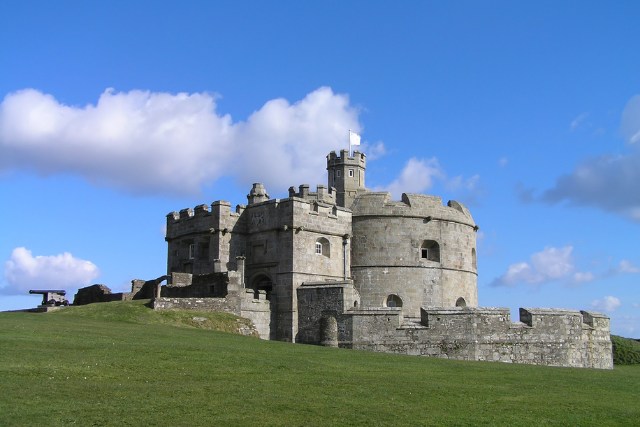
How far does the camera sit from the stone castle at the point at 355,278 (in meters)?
37.5

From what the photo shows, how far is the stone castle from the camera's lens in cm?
3753

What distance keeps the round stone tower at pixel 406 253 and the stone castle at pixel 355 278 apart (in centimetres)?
7

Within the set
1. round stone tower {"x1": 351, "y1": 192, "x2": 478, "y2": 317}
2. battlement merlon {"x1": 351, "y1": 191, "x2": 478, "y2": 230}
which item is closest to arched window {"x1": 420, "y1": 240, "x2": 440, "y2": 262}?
round stone tower {"x1": 351, "y1": 192, "x2": 478, "y2": 317}

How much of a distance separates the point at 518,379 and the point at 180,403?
12.4 meters

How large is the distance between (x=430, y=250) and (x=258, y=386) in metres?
31.9

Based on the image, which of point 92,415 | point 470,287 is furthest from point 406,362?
point 470,287

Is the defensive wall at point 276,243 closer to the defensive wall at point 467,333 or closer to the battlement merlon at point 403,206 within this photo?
the battlement merlon at point 403,206

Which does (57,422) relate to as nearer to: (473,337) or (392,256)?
(473,337)

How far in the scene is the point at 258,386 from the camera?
1977 centimetres

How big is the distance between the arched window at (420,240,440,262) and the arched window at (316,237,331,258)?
662cm

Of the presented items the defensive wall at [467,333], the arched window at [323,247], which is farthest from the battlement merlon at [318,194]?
the defensive wall at [467,333]

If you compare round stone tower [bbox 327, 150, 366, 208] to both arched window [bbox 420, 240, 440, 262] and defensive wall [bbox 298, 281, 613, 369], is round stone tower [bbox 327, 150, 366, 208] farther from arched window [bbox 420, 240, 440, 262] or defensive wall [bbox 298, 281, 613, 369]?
defensive wall [bbox 298, 281, 613, 369]

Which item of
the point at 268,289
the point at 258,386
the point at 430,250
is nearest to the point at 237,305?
the point at 268,289

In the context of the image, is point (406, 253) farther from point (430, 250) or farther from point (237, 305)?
point (237, 305)
